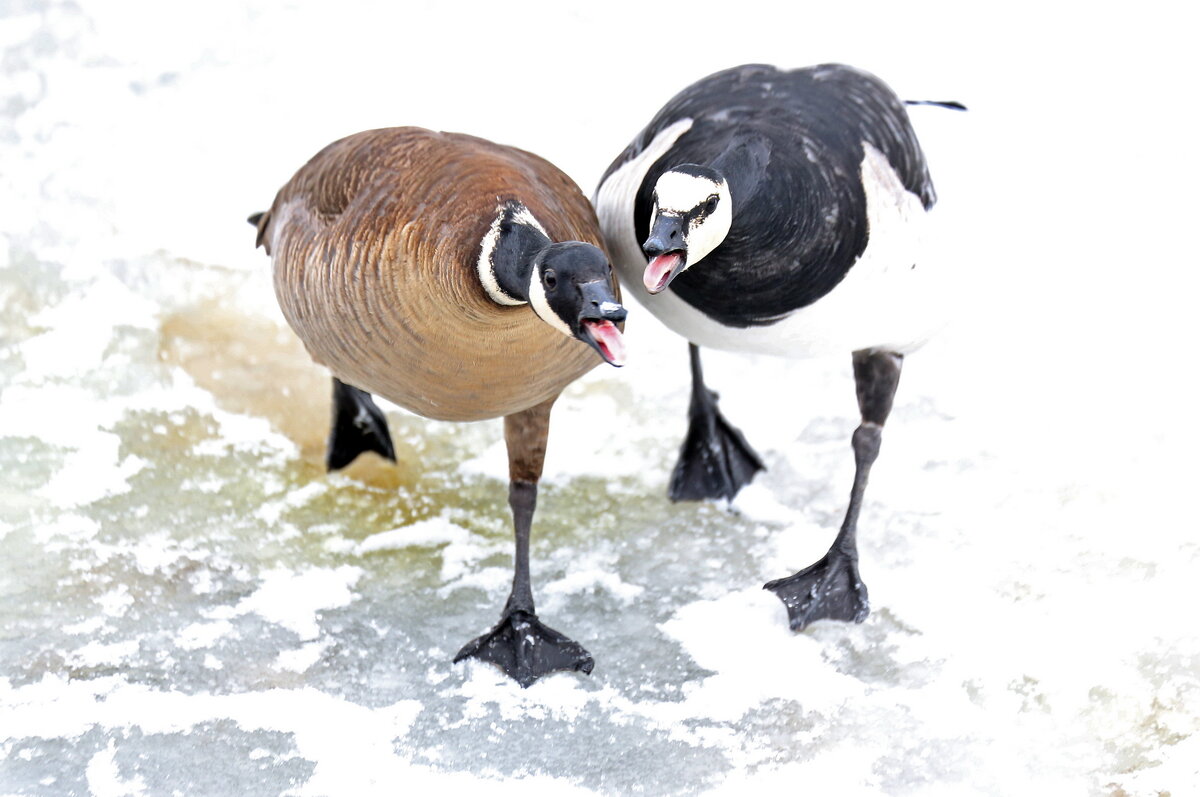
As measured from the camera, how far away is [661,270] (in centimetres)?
302

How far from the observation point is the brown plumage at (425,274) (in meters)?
3.11

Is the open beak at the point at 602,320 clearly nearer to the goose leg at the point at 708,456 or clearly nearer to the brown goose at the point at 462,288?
the brown goose at the point at 462,288

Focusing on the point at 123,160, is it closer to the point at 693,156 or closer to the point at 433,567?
the point at 433,567

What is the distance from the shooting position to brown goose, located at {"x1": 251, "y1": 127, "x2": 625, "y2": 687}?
2889 millimetres

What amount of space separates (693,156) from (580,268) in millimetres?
1080

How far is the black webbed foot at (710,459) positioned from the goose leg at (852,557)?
609 mm

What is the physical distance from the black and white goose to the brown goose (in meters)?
0.31

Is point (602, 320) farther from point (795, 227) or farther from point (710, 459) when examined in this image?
point (710, 459)

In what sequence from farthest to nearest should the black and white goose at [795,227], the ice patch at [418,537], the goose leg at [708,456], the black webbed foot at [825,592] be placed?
the goose leg at [708,456], the ice patch at [418,537], the black webbed foot at [825,592], the black and white goose at [795,227]

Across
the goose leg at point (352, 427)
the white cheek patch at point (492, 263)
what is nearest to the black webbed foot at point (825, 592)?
the white cheek patch at point (492, 263)

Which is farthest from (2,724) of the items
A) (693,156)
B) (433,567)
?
(693,156)

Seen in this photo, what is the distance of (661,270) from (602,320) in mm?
460

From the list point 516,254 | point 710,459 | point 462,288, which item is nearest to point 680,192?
point 516,254

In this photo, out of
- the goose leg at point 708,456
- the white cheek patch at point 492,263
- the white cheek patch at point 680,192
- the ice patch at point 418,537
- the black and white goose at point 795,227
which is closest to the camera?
the white cheek patch at point 492,263
